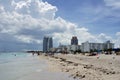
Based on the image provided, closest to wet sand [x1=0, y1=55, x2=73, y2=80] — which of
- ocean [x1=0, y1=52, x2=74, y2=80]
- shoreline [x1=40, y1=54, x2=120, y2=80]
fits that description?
ocean [x1=0, y1=52, x2=74, y2=80]

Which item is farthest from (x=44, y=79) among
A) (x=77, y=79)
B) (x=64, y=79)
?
(x=77, y=79)

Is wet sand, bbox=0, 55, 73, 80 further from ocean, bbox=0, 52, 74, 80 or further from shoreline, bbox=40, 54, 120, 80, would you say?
shoreline, bbox=40, 54, 120, 80

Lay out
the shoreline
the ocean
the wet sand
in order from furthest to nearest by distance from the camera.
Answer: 1. the ocean
2. the wet sand
3. the shoreline

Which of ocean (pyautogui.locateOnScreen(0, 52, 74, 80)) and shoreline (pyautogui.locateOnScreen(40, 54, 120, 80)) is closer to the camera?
shoreline (pyautogui.locateOnScreen(40, 54, 120, 80))

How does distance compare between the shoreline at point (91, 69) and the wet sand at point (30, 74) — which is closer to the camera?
the shoreline at point (91, 69)

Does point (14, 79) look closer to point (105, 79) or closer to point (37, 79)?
point (37, 79)

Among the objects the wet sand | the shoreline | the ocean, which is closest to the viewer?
the shoreline

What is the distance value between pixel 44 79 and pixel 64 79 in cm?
223

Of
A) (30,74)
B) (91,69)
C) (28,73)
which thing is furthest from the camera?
(28,73)

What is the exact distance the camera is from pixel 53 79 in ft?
74.2

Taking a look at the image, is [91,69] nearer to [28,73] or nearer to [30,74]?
[30,74]

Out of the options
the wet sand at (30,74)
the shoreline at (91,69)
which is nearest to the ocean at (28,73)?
the wet sand at (30,74)

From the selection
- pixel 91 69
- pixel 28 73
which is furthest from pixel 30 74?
pixel 91 69

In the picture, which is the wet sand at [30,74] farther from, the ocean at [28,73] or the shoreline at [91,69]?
the shoreline at [91,69]
